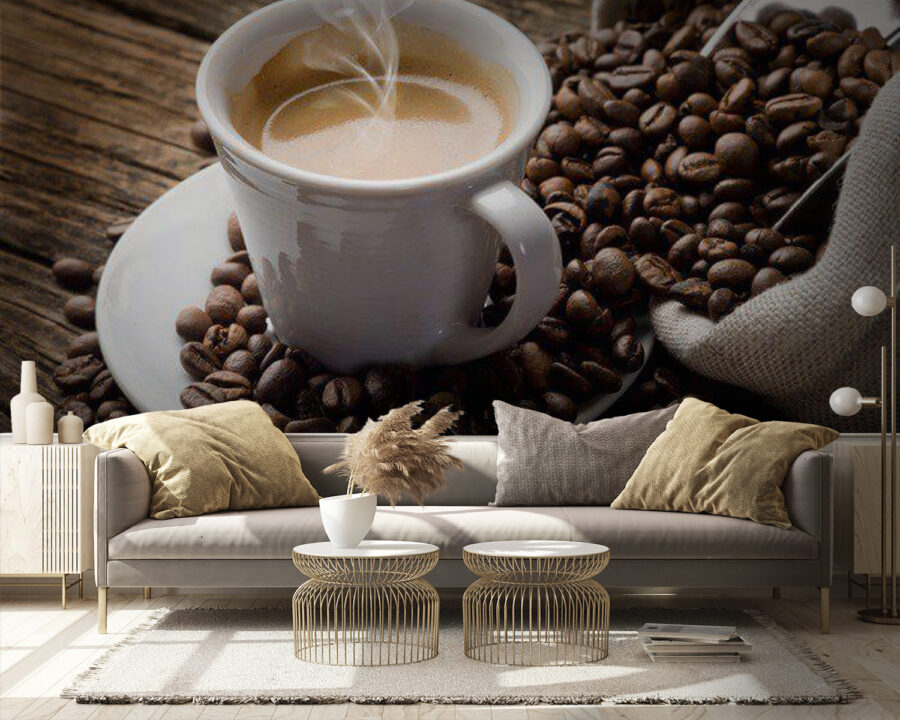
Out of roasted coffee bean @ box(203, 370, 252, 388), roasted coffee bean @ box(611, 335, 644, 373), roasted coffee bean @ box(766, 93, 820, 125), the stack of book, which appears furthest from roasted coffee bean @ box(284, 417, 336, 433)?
roasted coffee bean @ box(766, 93, 820, 125)

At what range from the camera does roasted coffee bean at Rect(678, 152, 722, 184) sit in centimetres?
257

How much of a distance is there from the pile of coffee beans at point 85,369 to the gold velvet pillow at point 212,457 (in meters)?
0.19

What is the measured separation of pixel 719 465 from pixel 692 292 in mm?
447

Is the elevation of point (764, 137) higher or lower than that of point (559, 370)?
higher

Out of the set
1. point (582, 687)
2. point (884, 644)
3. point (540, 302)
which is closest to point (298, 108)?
point (540, 302)

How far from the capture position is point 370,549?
1.98m

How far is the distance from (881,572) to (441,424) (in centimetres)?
122

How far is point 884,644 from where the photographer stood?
2.20 meters

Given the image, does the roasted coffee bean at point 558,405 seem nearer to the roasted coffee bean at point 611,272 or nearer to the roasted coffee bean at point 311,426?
the roasted coffee bean at point 611,272

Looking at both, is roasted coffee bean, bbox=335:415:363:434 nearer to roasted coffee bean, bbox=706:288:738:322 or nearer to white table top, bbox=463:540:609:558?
white table top, bbox=463:540:609:558

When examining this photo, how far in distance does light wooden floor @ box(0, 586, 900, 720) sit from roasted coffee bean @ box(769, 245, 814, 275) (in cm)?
85

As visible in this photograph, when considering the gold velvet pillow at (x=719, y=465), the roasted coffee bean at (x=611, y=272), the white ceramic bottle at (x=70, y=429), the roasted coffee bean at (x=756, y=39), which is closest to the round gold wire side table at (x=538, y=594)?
the gold velvet pillow at (x=719, y=465)

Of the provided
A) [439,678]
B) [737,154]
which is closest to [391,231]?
[439,678]

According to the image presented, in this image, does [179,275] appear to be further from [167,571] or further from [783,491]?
[783,491]
